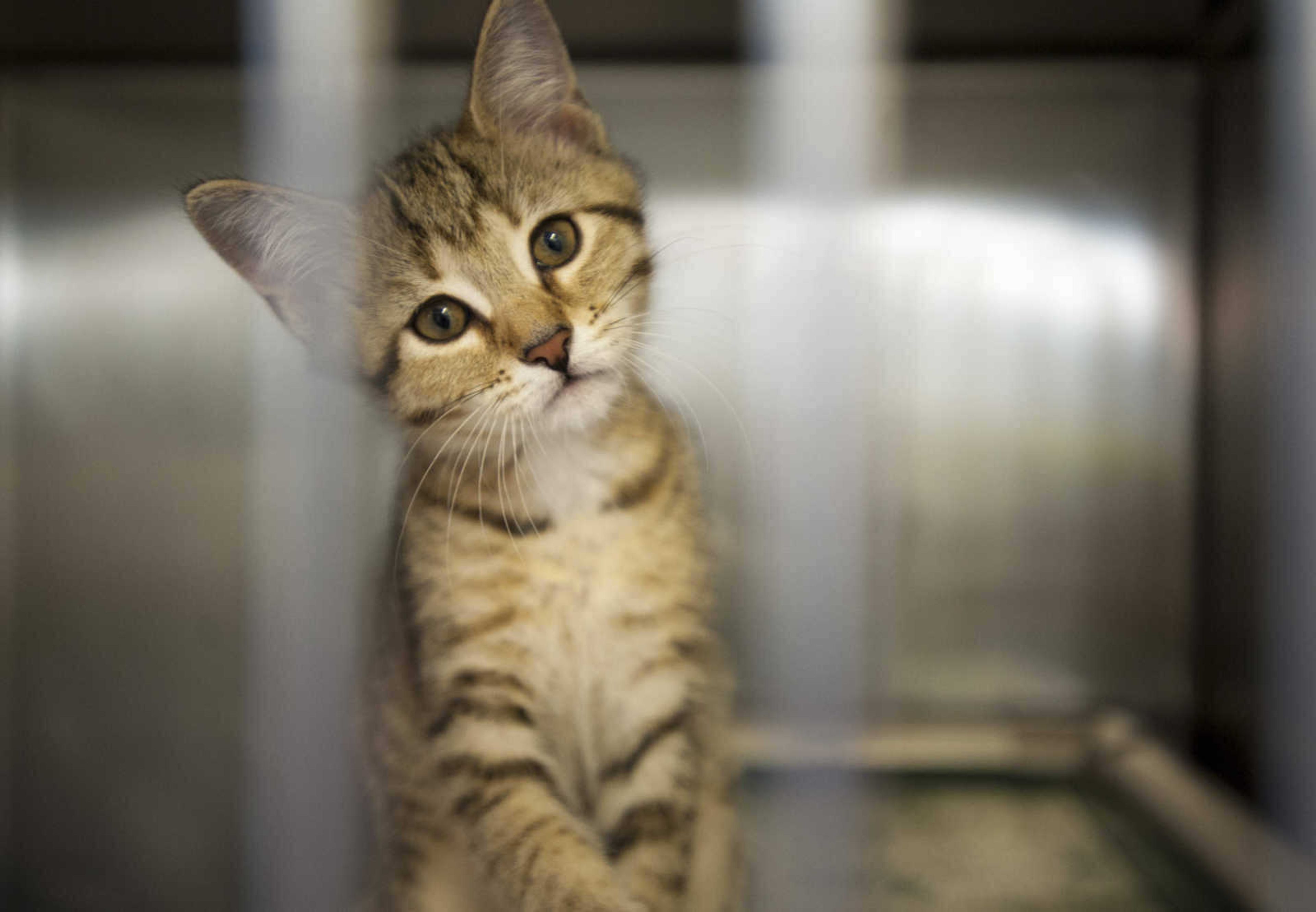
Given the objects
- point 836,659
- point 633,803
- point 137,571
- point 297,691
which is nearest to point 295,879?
point 297,691

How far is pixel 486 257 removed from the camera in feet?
2.33

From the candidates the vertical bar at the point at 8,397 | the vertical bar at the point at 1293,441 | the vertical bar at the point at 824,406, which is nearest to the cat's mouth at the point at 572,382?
the vertical bar at the point at 824,406

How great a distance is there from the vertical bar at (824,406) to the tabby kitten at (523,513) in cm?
12

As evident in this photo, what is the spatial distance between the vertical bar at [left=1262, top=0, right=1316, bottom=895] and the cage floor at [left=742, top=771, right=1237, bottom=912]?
0.14 metres

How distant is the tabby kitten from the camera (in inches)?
27.2

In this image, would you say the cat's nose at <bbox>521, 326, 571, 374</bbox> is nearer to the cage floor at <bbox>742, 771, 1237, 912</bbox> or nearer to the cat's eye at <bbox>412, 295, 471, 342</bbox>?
the cat's eye at <bbox>412, 295, 471, 342</bbox>

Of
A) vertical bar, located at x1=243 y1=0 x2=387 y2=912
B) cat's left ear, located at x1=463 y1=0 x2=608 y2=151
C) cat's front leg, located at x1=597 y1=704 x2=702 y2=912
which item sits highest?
cat's left ear, located at x1=463 y1=0 x2=608 y2=151

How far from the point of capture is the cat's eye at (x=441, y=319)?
706mm

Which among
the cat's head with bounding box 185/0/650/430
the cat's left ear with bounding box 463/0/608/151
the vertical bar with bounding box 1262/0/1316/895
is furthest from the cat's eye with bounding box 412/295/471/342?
the vertical bar with bounding box 1262/0/1316/895

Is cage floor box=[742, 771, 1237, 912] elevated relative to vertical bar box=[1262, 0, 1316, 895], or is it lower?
lower

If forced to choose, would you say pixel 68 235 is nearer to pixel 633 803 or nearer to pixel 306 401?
pixel 306 401

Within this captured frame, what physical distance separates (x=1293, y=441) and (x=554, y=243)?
0.64 m

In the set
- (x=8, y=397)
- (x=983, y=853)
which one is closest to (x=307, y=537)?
(x=8, y=397)

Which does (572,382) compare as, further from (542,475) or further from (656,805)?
(656,805)
